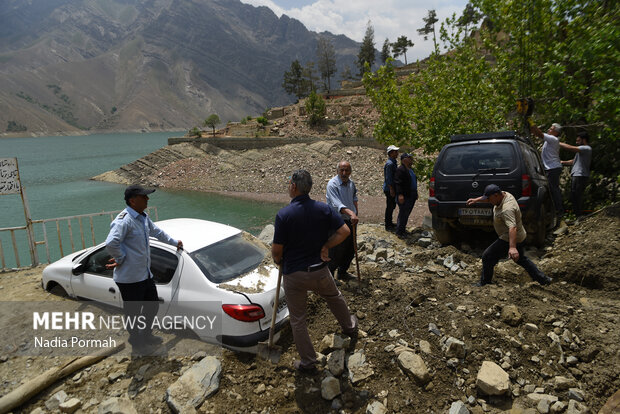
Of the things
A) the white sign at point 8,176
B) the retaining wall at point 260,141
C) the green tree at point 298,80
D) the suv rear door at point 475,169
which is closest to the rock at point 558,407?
the suv rear door at point 475,169

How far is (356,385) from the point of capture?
3.38 metres

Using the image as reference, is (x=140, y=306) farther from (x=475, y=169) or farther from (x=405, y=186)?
(x=405, y=186)

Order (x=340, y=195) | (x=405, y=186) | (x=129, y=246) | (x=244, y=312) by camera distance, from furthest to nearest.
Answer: (x=405, y=186) → (x=340, y=195) → (x=129, y=246) → (x=244, y=312)

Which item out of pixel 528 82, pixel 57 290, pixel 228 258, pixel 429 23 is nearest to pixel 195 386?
pixel 228 258

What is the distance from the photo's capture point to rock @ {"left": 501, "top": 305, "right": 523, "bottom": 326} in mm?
3770

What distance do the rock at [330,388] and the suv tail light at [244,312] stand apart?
3.16 feet

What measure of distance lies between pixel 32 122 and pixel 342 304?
574 feet

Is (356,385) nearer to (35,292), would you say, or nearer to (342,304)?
(342,304)

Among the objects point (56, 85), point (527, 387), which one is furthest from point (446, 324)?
point (56, 85)

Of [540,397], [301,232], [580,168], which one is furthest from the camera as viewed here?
[580,168]

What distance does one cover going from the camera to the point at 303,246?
3.36 metres

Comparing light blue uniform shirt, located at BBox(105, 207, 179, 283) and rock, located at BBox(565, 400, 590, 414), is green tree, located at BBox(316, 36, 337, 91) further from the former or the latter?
rock, located at BBox(565, 400, 590, 414)

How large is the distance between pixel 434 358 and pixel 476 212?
3371 mm

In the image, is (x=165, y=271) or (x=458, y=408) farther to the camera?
(x=165, y=271)
